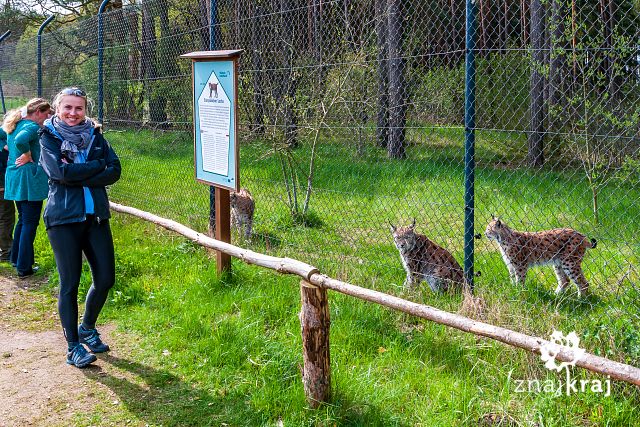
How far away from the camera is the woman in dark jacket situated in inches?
176

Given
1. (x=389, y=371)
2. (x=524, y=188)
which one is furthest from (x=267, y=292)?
(x=524, y=188)

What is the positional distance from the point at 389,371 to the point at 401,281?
1656 mm

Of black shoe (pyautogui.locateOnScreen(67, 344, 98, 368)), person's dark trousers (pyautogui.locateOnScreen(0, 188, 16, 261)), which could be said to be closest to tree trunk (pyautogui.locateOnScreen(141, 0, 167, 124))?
person's dark trousers (pyautogui.locateOnScreen(0, 188, 16, 261))

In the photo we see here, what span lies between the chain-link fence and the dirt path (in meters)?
2.16

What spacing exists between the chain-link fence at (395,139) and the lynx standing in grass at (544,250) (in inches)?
0.6

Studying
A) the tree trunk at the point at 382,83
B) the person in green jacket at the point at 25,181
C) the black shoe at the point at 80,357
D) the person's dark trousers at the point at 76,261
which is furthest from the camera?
the person in green jacket at the point at 25,181

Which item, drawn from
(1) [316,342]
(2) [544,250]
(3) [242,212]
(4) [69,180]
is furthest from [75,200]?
(2) [544,250]

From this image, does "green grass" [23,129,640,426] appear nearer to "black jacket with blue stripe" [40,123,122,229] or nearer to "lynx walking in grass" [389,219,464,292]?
"lynx walking in grass" [389,219,464,292]

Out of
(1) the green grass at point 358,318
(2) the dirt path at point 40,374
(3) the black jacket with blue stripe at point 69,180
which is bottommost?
(2) the dirt path at point 40,374

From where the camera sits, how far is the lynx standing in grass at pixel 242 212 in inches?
305

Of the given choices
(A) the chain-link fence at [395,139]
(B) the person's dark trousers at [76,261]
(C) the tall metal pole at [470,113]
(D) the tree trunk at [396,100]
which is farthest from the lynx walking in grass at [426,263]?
(B) the person's dark trousers at [76,261]

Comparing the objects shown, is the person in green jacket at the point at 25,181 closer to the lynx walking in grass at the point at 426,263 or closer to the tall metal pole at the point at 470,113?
the lynx walking in grass at the point at 426,263

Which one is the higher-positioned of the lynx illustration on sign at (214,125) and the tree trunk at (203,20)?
the tree trunk at (203,20)

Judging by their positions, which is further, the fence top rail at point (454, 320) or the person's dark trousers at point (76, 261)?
the person's dark trousers at point (76, 261)
